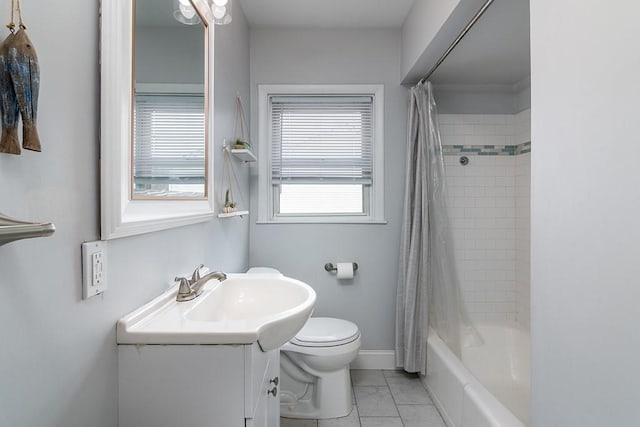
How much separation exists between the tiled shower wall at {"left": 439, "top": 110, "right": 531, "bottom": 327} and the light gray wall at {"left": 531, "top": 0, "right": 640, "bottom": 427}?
167cm

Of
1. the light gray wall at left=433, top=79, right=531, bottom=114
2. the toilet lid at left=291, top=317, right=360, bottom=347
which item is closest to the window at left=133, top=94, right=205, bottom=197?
the toilet lid at left=291, top=317, right=360, bottom=347

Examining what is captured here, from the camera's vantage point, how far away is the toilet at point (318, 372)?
1866 millimetres

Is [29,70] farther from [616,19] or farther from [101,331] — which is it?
[616,19]

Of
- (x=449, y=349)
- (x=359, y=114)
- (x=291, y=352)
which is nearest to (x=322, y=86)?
(x=359, y=114)

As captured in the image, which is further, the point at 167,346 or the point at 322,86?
the point at 322,86

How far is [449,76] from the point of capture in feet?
7.77

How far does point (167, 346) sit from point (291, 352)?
1.15 m

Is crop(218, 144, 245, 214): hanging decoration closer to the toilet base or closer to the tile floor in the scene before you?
the toilet base

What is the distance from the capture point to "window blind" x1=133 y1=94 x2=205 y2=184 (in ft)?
3.26

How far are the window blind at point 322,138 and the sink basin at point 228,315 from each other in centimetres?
124

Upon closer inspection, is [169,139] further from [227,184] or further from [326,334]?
[326,334]

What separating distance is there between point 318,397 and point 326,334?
36 centimetres

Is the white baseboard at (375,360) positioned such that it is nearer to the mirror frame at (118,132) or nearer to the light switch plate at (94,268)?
the mirror frame at (118,132)

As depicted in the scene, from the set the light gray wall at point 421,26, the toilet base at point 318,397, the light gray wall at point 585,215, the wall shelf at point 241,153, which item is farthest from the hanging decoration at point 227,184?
the light gray wall at point 585,215
